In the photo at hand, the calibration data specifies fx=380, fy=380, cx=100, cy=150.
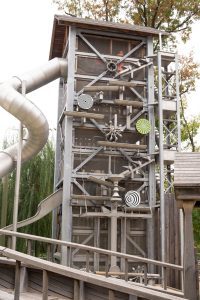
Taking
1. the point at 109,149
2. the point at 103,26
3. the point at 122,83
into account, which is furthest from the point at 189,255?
the point at 103,26

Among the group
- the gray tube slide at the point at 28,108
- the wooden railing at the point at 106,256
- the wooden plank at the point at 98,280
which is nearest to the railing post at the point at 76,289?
the wooden plank at the point at 98,280

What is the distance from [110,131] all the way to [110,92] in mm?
1599

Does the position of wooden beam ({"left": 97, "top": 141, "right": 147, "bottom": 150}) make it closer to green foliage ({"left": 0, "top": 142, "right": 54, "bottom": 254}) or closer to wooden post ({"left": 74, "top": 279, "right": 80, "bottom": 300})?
green foliage ({"left": 0, "top": 142, "right": 54, "bottom": 254})

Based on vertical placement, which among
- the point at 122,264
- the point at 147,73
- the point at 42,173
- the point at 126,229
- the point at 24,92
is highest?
the point at 147,73

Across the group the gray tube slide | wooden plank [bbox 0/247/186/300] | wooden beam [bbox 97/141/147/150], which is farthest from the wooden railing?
the gray tube slide

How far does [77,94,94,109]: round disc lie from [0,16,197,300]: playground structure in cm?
3

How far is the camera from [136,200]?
40.7ft


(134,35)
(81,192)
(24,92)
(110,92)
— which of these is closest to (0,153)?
(24,92)

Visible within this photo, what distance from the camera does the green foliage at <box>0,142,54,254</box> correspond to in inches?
650

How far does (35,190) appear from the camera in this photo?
55.9ft

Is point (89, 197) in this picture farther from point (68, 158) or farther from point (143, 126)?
point (143, 126)

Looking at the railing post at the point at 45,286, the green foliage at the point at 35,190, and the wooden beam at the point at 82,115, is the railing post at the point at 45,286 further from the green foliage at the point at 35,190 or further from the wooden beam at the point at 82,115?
the green foliage at the point at 35,190

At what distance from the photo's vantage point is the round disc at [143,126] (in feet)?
43.0

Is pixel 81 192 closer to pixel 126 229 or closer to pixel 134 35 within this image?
pixel 126 229
